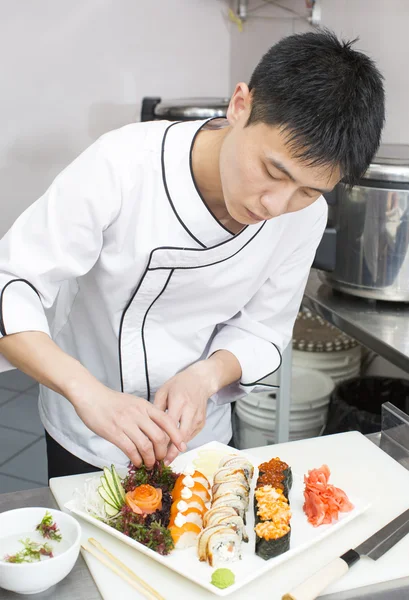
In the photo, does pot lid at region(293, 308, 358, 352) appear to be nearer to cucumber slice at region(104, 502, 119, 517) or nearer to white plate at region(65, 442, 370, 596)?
white plate at region(65, 442, 370, 596)

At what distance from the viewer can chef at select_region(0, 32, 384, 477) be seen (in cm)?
109

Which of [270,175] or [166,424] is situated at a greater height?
[270,175]

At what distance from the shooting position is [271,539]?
3.36 feet

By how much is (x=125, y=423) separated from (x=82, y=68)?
2.96 m

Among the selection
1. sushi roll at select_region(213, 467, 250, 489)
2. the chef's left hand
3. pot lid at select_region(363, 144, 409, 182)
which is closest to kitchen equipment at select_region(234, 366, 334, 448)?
pot lid at select_region(363, 144, 409, 182)

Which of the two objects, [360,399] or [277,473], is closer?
[277,473]

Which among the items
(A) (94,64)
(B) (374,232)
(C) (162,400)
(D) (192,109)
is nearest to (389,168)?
(B) (374,232)

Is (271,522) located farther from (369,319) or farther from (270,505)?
(369,319)

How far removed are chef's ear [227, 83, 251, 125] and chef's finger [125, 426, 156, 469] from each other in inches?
21.1

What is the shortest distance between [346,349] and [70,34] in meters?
2.21

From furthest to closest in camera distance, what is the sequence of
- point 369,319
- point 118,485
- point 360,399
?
point 360,399 < point 369,319 < point 118,485

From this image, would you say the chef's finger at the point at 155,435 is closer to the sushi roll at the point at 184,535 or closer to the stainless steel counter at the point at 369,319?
the sushi roll at the point at 184,535

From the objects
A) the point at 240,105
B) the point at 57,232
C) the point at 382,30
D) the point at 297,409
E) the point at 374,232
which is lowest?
the point at 297,409

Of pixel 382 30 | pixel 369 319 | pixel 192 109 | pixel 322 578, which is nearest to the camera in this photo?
pixel 322 578
